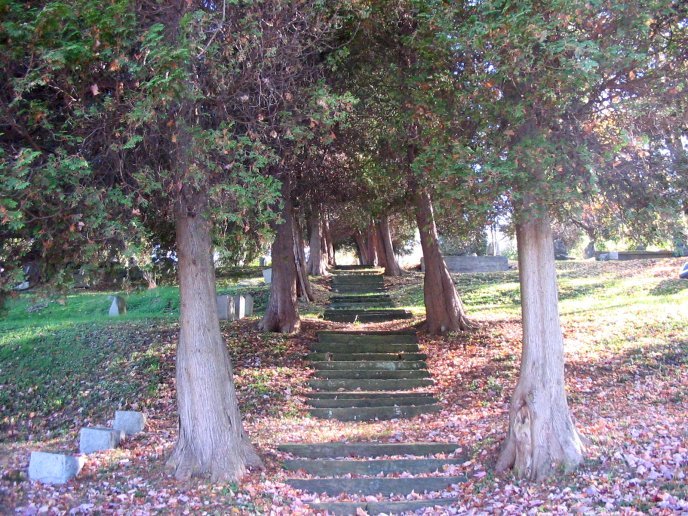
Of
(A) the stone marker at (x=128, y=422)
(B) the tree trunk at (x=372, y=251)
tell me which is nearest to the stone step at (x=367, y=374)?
A: (A) the stone marker at (x=128, y=422)

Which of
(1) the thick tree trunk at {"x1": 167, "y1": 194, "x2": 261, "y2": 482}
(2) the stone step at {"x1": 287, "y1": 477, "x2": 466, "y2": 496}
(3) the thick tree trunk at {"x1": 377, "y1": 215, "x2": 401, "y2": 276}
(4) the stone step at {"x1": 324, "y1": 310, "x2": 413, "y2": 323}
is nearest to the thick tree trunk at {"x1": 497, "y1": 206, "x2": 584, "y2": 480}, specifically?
(2) the stone step at {"x1": 287, "y1": 477, "x2": 466, "y2": 496}

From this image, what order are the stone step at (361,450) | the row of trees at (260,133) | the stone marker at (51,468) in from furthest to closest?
the stone step at (361,450), the stone marker at (51,468), the row of trees at (260,133)

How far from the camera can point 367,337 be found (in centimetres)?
1603

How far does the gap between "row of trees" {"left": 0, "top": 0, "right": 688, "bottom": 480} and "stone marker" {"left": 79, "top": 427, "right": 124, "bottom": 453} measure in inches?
74.9

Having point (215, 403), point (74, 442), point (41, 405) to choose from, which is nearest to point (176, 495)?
point (215, 403)

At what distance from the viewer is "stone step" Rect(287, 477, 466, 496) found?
7.90m

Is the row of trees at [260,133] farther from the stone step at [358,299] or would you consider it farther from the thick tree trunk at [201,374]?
the stone step at [358,299]

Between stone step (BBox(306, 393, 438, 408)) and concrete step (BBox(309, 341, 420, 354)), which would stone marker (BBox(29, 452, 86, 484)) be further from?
concrete step (BBox(309, 341, 420, 354))

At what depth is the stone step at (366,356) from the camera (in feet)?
48.5

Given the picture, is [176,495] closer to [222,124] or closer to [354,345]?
[222,124]

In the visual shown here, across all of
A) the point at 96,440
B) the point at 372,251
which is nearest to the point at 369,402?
the point at 96,440

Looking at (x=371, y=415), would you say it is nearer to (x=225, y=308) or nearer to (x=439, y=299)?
(x=439, y=299)

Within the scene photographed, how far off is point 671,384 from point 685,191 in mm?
4019

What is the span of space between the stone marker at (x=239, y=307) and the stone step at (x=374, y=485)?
11333mm
